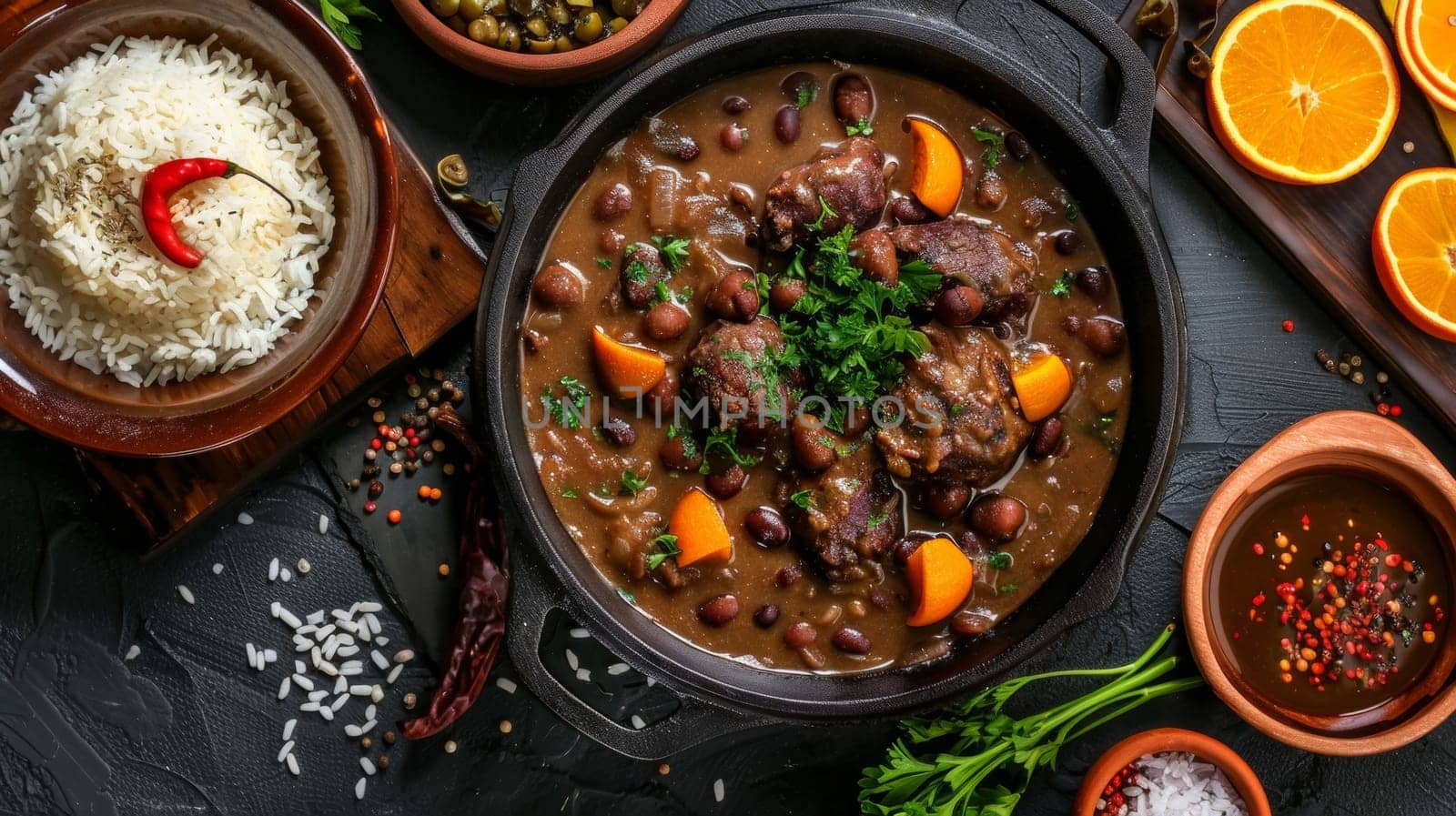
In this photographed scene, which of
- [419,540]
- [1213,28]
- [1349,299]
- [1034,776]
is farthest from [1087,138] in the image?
[419,540]

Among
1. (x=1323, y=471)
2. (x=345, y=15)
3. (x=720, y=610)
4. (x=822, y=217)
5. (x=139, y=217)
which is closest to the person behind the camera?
(x=139, y=217)

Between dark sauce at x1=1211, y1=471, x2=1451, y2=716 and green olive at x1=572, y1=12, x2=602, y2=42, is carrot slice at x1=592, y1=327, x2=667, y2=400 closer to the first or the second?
green olive at x1=572, y1=12, x2=602, y2=42

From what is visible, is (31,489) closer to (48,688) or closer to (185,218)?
(48,688)

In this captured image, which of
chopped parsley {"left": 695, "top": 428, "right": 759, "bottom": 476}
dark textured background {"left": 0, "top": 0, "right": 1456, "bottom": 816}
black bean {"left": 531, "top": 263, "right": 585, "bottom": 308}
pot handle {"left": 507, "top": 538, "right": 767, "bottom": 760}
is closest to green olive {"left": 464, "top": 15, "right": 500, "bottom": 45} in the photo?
dark textured background {"left": 0, "top": 0, "right": 1456, "bottom": 816}

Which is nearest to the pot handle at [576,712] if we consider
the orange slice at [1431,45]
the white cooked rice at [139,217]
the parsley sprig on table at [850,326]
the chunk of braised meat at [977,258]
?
the parsley sprig on table at [850,326]

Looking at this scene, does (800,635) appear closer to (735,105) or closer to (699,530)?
(699,530)

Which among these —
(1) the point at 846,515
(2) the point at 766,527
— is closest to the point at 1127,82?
(1) the point at 846,515

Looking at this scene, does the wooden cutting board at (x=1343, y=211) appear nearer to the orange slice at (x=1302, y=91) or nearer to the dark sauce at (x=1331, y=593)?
the orange slice at (x=1302, y=91)
